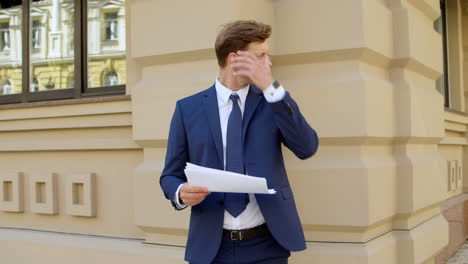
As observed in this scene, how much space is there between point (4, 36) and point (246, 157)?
4.04m

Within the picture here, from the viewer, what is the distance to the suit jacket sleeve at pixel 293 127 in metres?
2.23

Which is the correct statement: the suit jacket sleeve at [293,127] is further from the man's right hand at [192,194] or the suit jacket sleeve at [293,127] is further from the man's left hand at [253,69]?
the man's right hand at [192,194]

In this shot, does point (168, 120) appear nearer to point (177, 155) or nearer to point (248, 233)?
point (177, 155)

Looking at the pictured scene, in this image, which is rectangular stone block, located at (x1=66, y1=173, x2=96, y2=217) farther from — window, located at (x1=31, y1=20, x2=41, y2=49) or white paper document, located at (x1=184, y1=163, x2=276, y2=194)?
white paper document, located at (x1=184, y1=163, x2=276, y2=194)

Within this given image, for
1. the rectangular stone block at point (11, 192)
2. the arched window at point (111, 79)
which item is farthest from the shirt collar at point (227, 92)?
the rectangular stone block at point (11, 192)

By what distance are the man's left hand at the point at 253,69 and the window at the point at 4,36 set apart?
160 inches

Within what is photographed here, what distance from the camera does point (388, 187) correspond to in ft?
13.0

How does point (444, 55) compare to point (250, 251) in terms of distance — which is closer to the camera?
point (250, 251)

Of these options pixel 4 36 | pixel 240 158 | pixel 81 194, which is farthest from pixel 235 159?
pixel 4 36

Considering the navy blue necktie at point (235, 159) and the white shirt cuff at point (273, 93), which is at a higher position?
the white shirt cuff at point (273, 93)

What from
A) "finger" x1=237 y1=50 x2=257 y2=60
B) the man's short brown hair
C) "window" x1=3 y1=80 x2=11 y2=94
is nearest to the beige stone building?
"window" x1=3 y1=80 x2=11 y2=94

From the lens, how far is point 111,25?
Answer: 489cm

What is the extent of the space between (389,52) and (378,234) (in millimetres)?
1269

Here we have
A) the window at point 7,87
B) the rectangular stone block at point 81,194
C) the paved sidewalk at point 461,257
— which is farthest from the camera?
the paved sidewalk at point 461,257
